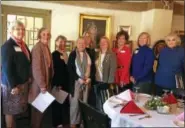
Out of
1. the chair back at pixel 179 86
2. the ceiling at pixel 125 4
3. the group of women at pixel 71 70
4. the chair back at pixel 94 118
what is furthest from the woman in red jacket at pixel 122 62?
the chair back at pixel 94 118

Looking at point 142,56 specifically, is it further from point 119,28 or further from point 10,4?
point 10,4

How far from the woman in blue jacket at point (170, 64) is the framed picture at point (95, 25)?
48.9 inches

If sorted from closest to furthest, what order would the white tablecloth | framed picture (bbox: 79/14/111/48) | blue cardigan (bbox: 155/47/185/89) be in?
the white tablecloth, blue cardigan (bbox: 155/47/185/89), framed picture (bbox: 79/14/111/48)

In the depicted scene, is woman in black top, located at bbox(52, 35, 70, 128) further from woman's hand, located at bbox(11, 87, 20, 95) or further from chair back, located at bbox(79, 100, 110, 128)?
chair back, located at bbox(79, 100, 110, 128)

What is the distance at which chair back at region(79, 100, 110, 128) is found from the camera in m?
1.47

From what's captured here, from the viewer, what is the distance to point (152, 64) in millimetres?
2703

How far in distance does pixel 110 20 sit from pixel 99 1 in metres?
0.33

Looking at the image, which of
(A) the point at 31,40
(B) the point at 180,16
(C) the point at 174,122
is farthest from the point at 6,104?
(B) the point at 180,16

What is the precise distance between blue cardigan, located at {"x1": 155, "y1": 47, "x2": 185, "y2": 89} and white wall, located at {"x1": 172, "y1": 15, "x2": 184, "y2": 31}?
163cm

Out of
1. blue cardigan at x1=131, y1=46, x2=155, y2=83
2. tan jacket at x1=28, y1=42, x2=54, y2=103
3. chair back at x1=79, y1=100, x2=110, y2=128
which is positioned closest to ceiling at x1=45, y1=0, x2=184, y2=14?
blue cardigan at x1=131, y1=46, x2=155, y2=83

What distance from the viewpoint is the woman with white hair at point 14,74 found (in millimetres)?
2105

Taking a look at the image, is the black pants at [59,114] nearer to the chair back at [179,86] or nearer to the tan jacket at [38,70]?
the tan jacket at [38,70]

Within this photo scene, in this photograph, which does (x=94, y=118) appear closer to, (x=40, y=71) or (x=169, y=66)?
(x=40, y=71)

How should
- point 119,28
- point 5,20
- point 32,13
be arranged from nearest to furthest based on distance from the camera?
point 5,20
point 32,13
point 119,28
